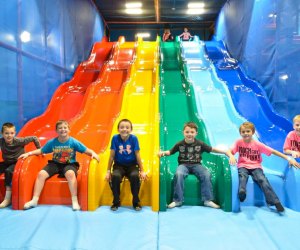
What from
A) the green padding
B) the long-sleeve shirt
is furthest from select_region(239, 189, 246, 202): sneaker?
the long-sleeve shirt

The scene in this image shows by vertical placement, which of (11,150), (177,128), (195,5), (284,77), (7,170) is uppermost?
(195,5)

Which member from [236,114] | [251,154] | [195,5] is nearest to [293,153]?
[251,154]

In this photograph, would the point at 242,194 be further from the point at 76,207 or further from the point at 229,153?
the point at 76,207

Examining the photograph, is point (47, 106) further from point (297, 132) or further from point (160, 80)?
point (297, 132)

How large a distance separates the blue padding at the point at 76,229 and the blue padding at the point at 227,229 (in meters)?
0.20

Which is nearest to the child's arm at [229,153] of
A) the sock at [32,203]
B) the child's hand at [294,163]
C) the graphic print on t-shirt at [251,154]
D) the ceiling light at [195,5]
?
the graphic print on t-shirt at [251,154]

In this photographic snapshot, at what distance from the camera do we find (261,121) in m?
6.15

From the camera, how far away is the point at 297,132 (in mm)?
4195

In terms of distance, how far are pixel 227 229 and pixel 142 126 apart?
2.93m

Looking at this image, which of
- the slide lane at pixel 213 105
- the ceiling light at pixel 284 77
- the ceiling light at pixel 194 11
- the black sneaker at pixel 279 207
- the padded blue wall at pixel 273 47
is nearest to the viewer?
the black sneaker at pixel 279 207

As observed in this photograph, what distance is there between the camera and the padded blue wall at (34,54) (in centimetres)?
514

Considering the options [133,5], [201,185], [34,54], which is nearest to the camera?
[201,185]

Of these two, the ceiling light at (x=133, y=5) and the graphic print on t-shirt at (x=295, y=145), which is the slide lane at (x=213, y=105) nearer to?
the graphic print on t-shirt at (x=295, y=145)

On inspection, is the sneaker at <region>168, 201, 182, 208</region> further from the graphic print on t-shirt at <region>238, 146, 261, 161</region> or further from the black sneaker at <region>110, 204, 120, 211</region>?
the graphic print on t-shirt at <region>238, 146, 261, 161</region>
